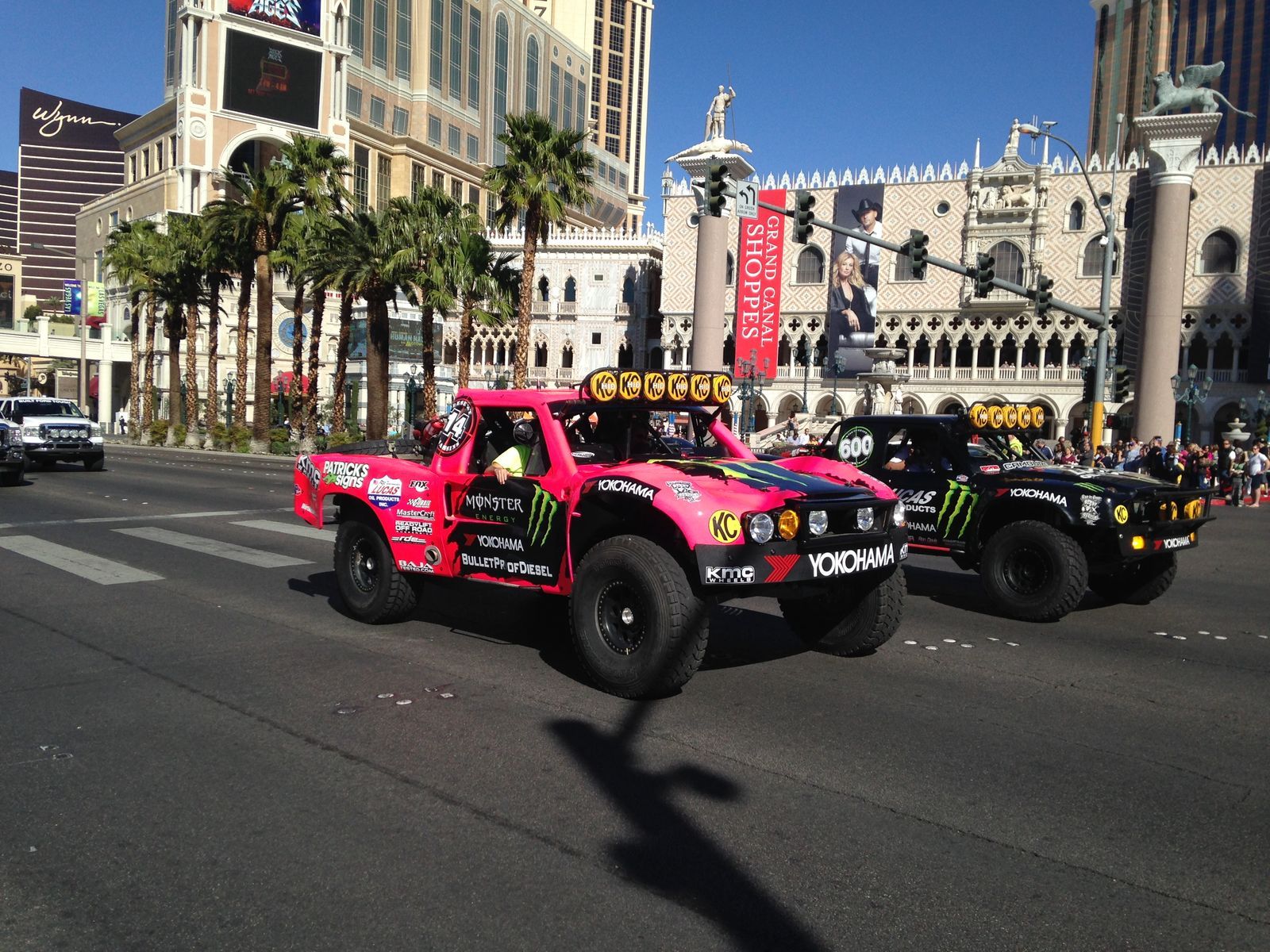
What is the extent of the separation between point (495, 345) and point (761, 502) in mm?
69575

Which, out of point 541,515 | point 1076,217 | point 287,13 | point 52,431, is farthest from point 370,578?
point 287,13

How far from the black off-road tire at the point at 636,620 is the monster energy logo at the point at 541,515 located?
1.59 feet

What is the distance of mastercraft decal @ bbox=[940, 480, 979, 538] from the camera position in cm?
941

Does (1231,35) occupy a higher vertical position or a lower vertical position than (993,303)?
higher

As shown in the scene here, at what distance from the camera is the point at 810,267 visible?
60.2m

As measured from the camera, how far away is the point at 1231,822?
14.0 feet

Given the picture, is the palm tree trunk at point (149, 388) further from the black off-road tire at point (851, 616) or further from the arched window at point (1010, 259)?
the black off-road tire at point (851, 616)

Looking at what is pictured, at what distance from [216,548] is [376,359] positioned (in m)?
25.0

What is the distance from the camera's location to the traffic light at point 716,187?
19828 millimetres

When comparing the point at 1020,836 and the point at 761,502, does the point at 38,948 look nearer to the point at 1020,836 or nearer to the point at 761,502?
the point at 1020,836

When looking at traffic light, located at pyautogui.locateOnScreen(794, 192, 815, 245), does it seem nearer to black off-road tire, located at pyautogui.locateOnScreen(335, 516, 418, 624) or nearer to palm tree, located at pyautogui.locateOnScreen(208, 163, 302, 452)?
black off-road tire, located at pyautogui.locateOnScreen(335, 516, 418, 624)

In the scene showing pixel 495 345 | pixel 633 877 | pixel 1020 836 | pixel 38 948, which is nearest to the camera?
pixel 38 948

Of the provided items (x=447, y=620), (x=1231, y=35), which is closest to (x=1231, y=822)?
Result: (x=447, y=620)

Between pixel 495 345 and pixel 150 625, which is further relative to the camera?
pixel 495 345
